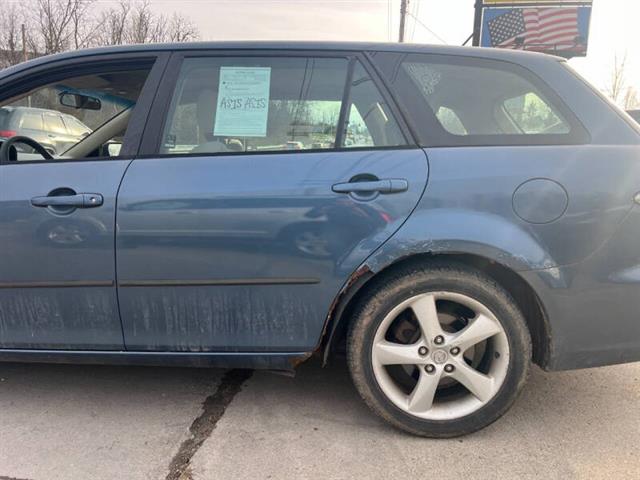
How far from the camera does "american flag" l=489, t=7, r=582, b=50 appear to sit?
11695mm

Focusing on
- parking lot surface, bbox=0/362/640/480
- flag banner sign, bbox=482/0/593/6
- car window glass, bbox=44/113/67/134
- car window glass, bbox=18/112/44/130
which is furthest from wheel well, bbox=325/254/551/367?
flag banner sign, bbox=482/0/593/6

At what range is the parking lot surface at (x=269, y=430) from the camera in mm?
2131

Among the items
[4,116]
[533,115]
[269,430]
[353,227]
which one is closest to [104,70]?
[353,227]

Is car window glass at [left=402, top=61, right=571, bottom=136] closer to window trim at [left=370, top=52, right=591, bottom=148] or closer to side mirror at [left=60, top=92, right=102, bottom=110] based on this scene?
window trim at [left=370, top=52, right=591, bottom=148]

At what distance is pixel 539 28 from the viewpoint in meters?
12.2

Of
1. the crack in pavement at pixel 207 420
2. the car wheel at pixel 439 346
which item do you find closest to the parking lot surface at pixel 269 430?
the crack in pavement at pixel 207 420

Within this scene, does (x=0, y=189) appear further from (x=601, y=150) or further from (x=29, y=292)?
(x=601, y=150)

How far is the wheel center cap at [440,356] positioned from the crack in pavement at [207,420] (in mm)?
1083

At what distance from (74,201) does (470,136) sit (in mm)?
1757

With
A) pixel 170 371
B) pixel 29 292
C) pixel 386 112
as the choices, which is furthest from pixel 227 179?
pixel 170 371

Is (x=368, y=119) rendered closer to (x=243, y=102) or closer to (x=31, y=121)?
(x=243, y=102)

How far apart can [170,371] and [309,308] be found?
1.21m

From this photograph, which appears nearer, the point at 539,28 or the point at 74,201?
the point at 74,201

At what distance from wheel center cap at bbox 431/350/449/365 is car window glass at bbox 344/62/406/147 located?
3.06 feet
